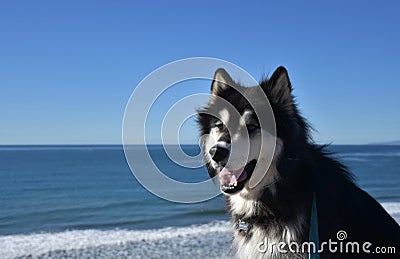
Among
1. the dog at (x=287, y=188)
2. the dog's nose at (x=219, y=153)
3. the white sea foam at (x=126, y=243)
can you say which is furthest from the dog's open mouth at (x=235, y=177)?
the white sea foam at (x=126, y=243)

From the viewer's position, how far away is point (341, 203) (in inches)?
185

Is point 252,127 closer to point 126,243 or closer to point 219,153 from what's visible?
point 219,153

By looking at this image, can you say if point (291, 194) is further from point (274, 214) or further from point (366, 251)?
point (366, 251)

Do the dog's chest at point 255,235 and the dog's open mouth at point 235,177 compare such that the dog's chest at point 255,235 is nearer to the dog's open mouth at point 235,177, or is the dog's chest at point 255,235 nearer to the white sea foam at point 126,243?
the dog's open mouth at point 235,177

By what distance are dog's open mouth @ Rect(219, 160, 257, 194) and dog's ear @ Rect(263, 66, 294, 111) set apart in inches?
28.4

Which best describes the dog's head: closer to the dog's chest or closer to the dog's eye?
the dog's eye

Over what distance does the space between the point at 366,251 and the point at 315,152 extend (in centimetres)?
114

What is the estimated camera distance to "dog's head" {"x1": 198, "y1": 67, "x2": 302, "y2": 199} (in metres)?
4.75

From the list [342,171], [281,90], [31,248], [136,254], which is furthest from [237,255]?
[31,248]

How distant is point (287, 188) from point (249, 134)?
70 centimetres

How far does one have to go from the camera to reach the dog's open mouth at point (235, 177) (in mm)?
4848

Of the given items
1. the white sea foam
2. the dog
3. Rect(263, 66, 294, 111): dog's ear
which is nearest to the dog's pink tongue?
the dog

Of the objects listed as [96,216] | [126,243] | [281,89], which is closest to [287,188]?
[281,89]

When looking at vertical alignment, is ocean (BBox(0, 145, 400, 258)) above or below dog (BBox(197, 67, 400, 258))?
below
